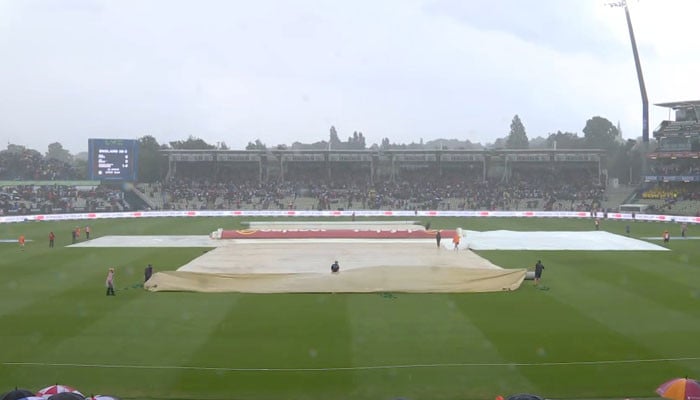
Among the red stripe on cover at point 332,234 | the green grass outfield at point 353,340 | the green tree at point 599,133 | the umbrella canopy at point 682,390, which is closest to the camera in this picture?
the umbrella canopy at point 682,390

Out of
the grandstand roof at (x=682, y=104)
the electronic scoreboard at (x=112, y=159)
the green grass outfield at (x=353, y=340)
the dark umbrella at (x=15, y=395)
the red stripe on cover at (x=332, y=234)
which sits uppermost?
the grandstand roof at (x=682, y=104)

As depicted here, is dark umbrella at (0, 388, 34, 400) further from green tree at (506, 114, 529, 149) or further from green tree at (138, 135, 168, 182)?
green tree at (506, 114, 529, 149)

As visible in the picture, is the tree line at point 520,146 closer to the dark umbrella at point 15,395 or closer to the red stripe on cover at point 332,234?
the red stripe on cover at point 332,234

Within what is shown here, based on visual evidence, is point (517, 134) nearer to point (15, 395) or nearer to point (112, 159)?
point (112, 159)

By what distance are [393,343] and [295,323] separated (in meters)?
3.80

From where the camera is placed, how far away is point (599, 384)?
1438cm

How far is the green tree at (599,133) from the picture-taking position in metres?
157

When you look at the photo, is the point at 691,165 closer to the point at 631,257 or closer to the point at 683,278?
the point at 631,257

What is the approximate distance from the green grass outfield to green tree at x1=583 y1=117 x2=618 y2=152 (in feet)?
449

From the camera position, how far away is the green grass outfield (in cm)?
1441

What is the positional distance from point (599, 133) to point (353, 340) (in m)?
156

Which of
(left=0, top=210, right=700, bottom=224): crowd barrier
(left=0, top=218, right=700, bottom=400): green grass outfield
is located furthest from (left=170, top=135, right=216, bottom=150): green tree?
(left=0, top=218, right=700, bottom=400): green grass outfield

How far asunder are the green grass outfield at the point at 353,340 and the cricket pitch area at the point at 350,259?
3.17 feet

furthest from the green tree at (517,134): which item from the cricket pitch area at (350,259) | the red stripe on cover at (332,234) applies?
the red stripe on cover at (332,234)
